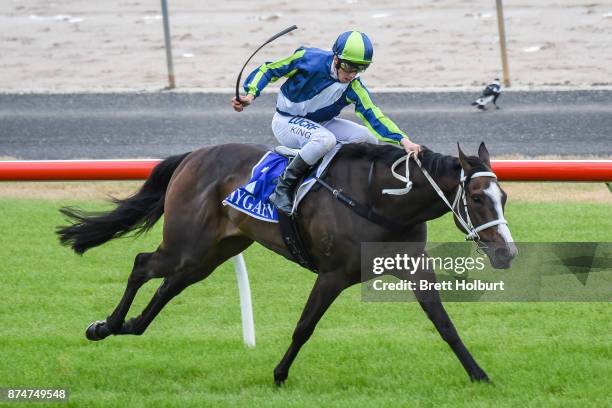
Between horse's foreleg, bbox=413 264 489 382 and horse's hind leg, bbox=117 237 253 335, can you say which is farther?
horse's hind leg, bbox=117 237 253 335

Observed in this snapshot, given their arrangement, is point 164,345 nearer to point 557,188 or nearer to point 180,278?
point 180,278

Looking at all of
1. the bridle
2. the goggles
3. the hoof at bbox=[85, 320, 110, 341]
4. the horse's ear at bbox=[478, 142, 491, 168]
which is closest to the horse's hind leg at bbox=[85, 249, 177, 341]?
the hoof at bbox=[85, 320, 110, 341]

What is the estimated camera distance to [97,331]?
20.8ft

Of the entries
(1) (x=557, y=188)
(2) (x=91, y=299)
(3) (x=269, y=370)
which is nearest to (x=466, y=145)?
(1) (x=557, y=188)

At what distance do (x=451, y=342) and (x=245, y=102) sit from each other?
156 centimetres

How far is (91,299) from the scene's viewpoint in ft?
24.7

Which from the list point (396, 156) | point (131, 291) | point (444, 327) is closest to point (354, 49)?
point (396, 156)

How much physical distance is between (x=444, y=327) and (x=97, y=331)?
6.35ft

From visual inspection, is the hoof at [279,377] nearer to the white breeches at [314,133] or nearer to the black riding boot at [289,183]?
the black riding boot at [289,183]

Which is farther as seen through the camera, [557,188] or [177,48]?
[177,48]

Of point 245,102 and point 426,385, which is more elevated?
point 245,102

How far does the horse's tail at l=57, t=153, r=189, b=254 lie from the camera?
675 cm

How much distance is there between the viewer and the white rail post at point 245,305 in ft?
21.1

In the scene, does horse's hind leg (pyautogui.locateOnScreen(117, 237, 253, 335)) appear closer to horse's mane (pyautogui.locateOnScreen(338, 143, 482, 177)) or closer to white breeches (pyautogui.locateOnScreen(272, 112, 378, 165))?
white breeches (pyautogui.locateOnScreen(272, 112, 378, 165))
